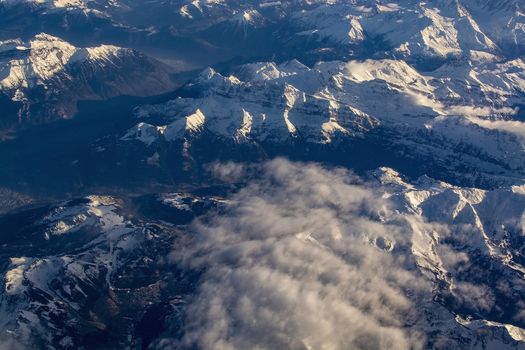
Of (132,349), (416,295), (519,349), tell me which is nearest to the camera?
(519,349)

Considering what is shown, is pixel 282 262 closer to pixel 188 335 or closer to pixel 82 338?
pixel 188 335

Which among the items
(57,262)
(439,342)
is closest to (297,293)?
(439,342)

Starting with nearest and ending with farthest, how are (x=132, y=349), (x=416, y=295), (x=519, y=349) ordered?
(x=519, y=349) → (x=132, y=349) → (x=416, y=295)

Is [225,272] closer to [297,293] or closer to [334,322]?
[297,293]

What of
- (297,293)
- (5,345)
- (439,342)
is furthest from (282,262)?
(5,345)

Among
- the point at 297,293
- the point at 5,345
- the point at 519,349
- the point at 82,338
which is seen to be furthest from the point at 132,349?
the point at 519,349

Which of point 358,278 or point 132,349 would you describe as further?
point 358,278

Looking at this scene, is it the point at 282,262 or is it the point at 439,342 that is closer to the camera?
the point at 439,342

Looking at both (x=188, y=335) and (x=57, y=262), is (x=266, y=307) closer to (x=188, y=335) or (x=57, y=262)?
(x=188, y=335)
